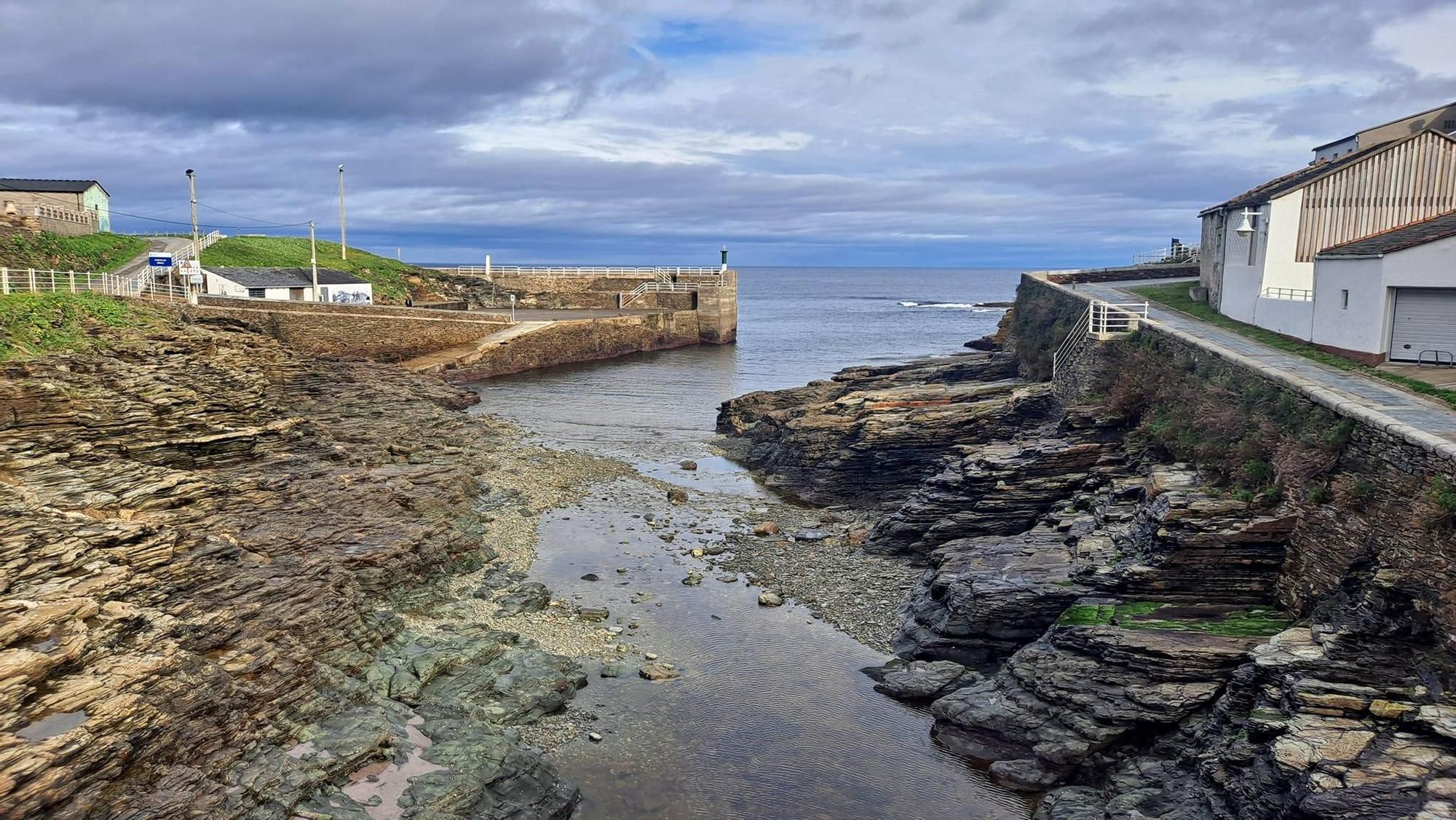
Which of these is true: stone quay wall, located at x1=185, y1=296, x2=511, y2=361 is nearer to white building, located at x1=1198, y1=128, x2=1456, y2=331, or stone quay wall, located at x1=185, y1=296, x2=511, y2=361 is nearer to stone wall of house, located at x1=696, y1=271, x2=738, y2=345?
stone wall of house, located at x1=696, y1=271, x2=738, y2=345

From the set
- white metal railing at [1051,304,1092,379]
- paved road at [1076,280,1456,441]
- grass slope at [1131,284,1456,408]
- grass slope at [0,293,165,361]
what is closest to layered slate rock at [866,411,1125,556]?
paved road at [1076,280,1456,441]

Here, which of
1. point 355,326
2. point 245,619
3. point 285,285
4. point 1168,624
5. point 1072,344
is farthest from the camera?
point 285,285

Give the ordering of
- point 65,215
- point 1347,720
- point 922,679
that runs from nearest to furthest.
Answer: point 1347,720
point 922,679
point 65,215

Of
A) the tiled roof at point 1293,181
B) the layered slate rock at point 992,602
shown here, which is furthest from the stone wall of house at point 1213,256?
the layered slate rock at point 992,602

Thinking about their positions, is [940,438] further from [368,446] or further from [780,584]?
[368,446]

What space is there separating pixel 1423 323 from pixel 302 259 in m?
74.6

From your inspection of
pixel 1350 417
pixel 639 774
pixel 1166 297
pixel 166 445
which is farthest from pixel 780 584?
pixel 1166 297

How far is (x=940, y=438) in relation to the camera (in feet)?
106

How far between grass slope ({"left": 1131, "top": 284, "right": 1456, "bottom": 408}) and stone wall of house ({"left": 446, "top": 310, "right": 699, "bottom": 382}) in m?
38.5

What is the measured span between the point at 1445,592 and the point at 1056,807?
612cm

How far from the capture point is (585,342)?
237 ft

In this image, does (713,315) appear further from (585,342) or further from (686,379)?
(686,379)

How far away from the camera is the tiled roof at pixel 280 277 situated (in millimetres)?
59656

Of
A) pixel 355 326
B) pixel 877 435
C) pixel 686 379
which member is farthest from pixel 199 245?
pixel 877 435
